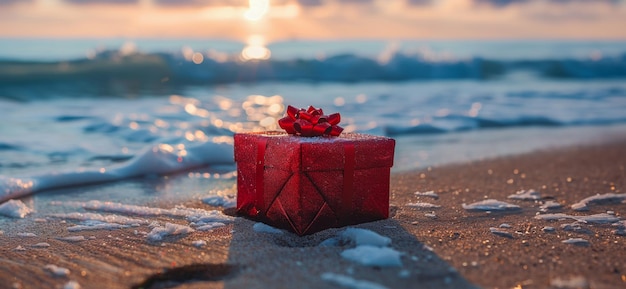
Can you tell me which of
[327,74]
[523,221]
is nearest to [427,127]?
A: [523,221]

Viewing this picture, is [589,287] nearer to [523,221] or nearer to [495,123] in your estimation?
[523,221]

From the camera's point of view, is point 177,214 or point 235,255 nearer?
point 235,255

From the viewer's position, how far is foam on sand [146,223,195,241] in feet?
9.39

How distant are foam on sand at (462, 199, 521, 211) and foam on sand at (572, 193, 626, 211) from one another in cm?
33

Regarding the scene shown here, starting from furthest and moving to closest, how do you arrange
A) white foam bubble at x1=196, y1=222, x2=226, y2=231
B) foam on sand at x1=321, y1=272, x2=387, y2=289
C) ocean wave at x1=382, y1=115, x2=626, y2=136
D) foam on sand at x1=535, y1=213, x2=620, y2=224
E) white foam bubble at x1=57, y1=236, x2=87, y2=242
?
1. ocean wave at x1=382, y1=115, x2=626, y2=136
2. foam on sand at x1=535, y1=213, x2=620, y2=224
3. white foam bubble at x1=196, y1=222, x2=226, y2=231
4. white foam bubble at x1=57, y1=236, x2=87, y2=242
5. foam on sand at x1=321, y1=272, x2=387, y2=289

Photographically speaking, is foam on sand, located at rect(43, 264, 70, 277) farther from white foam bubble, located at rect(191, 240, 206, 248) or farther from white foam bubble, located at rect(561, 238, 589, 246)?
white foam bubble, located at rect(561, 238, 589, 246)

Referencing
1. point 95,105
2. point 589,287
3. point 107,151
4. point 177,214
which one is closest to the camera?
point 589,287

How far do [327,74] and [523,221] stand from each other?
1468 cm

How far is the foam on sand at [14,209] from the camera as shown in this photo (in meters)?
3.38

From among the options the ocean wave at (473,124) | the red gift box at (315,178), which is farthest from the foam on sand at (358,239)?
the ocean wave at (473,124)

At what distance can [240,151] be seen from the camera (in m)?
3.14

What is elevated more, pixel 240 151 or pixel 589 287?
pixel 240 151

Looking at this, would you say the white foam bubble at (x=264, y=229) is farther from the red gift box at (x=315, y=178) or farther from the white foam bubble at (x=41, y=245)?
the white foam bubble at (x=41, y=245)

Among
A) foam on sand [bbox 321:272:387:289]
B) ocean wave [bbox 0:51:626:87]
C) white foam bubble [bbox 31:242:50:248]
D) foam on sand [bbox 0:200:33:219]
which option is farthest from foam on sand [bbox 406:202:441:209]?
ocean wave [bbox 0:51:626:87]
